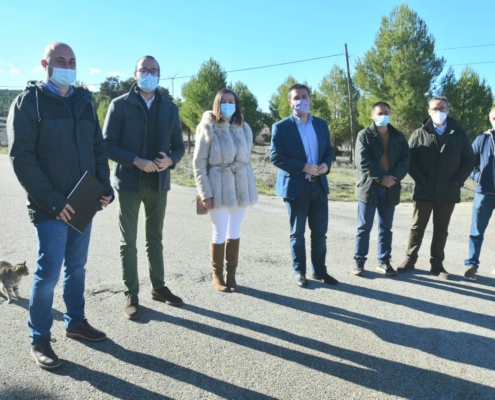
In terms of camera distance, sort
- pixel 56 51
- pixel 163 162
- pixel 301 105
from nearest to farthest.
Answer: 1. pixel 56 51
2. pixel 163 162
3. pixel 301 105

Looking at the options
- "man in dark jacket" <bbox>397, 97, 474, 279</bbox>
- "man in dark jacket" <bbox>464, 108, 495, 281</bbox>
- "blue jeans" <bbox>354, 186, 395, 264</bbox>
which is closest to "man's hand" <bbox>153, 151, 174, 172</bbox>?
"blue jeans" <bbox>354, 186, 395, 264</bbox>

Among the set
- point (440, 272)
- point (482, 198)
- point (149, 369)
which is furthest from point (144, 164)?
point (482, 198)

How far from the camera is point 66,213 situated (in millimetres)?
2953

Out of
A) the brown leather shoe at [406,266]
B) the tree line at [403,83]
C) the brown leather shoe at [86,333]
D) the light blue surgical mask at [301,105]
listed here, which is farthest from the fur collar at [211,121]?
the tree line at [403,83]

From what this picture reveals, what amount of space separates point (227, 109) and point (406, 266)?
313 cm

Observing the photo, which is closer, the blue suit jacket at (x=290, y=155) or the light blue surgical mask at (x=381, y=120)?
the blue suit jacket at (x=290, y=155)

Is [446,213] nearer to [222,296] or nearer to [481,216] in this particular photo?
[481,216]

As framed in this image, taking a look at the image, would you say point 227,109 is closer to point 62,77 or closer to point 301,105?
point 301,105

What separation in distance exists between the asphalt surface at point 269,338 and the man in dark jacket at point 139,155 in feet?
1.75

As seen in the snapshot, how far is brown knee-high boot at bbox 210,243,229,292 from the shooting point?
4453 millimetres

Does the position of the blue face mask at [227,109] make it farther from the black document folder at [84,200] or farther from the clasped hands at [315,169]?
the black document folder at [84,200]

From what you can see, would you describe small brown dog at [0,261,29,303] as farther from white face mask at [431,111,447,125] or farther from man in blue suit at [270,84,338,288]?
white face mask at [431,111,447,125]

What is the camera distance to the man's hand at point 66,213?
116 inches

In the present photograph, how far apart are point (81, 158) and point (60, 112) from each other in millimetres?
371
